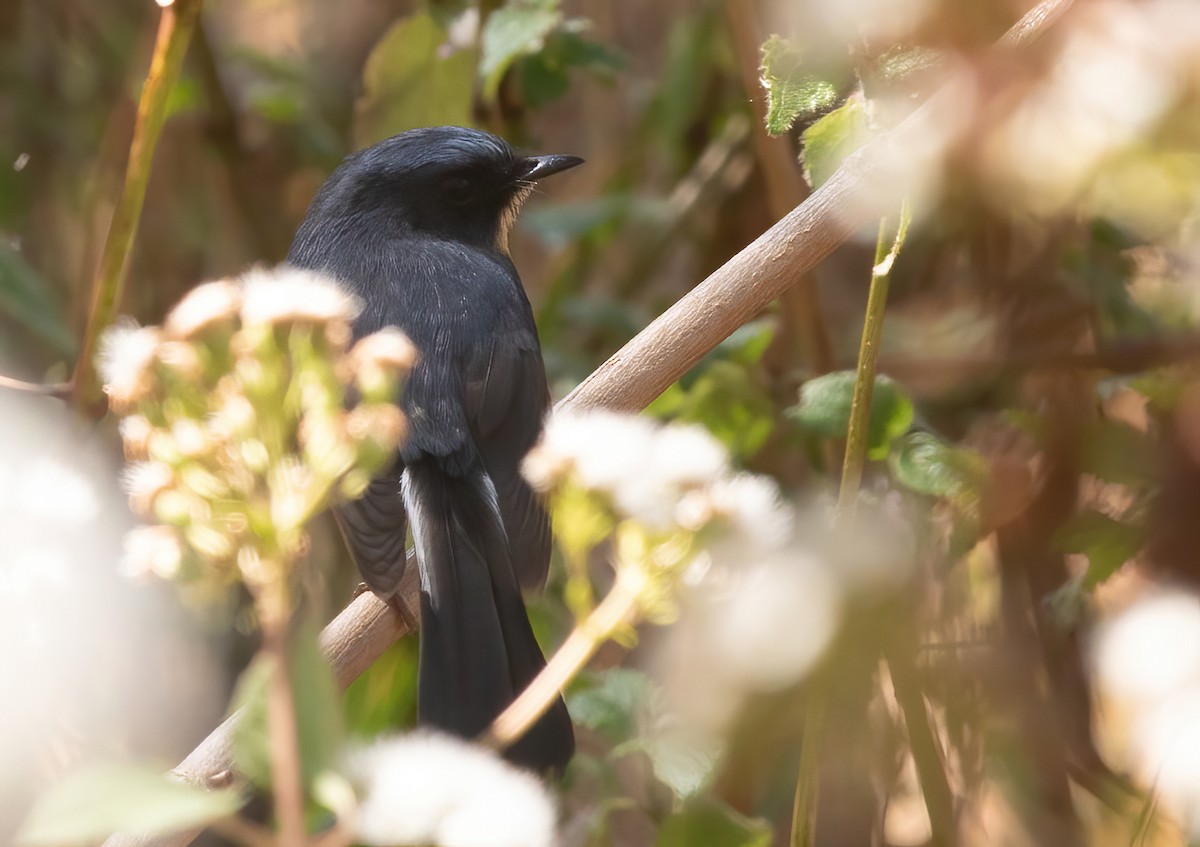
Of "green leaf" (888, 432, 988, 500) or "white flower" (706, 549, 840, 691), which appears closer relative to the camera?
"white flower" (706, 549, 840, 691)

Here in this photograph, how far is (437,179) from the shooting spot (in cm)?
324

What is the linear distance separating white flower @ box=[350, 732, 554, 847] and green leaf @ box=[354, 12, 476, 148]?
2.44 m

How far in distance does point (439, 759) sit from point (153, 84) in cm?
158

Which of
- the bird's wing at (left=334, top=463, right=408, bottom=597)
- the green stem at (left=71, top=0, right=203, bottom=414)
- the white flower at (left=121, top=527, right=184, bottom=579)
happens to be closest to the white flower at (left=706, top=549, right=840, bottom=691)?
the bird's wing at (left=334, top=463, right=408, bottom=597)

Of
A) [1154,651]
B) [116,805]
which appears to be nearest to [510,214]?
[1154,651]

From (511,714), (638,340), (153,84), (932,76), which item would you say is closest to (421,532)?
(638,340)

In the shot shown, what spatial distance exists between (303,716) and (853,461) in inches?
44.8

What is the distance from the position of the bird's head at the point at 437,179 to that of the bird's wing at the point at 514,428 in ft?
1.84

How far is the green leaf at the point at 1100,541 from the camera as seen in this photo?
194 centimetres

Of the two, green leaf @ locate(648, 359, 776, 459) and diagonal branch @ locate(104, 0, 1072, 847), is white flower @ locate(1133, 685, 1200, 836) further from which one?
green leaf @ locate(648, 359, 776, 459)

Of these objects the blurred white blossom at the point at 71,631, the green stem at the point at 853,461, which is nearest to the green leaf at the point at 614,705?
the green stem at the point at 853,461

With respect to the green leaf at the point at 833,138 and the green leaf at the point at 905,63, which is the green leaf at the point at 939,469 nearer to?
the green leaf at the point at 833,138

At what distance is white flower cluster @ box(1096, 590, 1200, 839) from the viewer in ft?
4.18

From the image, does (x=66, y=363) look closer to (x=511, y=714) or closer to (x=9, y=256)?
(x=9, y=256)
